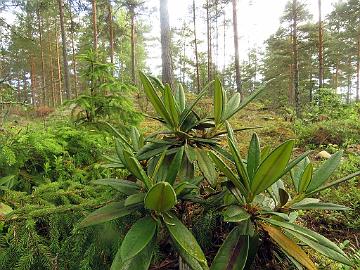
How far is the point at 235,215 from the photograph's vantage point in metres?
1.00

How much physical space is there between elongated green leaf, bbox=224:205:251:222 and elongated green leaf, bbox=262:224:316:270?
0.15 metres

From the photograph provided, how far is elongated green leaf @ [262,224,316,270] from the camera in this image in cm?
106

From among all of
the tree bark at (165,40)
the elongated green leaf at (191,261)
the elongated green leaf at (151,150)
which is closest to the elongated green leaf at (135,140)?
the elongated green leaf at (151,150)

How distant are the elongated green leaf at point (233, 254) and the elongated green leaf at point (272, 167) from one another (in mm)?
196

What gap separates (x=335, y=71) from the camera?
32250 millimetres

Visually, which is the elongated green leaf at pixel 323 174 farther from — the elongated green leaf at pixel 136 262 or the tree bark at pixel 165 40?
the tree bark at pixel 165 40

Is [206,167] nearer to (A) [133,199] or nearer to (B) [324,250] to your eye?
(A) [133,199]

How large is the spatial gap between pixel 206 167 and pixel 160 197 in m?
0.42

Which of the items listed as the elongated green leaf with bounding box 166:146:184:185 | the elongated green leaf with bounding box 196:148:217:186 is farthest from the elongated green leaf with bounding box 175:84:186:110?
the elongated green leaf with bounding box 166:146:184:185

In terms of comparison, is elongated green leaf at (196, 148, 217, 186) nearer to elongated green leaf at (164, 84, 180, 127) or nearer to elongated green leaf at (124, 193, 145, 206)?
elongated green leaf at (164, 84, 180, 127)

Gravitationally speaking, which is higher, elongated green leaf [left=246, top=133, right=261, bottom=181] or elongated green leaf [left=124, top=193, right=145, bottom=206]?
elongated green leaf [left=246, top=133, right=261, bottom=181]

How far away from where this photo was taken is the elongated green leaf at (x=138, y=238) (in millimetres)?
904

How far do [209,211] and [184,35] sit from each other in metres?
30.1

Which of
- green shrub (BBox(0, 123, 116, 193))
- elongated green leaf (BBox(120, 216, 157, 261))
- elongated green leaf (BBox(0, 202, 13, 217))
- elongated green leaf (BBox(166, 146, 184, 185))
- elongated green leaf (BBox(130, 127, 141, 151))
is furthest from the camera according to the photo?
green shrub (BBox(0, 123, 116, 193))
